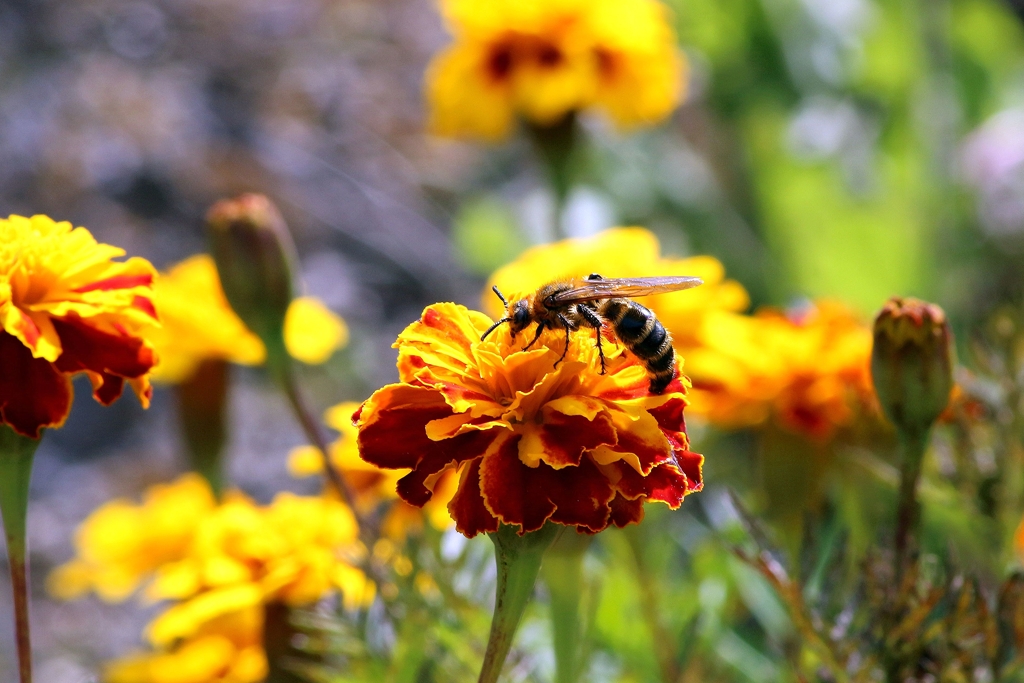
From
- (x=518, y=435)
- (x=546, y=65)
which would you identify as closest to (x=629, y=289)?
(x=518, y=435)

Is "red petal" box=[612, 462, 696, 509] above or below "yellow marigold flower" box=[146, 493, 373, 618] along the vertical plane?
above

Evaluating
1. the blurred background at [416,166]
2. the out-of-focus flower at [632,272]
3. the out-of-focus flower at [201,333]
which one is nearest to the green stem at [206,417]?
the out-of-focus flower at [201,333]

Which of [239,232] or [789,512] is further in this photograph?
[789,512]

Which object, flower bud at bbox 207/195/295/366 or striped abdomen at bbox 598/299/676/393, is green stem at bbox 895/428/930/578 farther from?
flower bud at bbox 207/195/295/366

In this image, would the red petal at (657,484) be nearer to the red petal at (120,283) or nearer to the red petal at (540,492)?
the red petal at (540,492)

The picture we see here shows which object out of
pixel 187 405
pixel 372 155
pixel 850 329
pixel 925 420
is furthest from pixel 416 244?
pixel 925 420

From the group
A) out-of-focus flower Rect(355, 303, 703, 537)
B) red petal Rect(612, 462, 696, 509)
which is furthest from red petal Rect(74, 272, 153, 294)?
red petal Rect(612, 462, 696, 509)

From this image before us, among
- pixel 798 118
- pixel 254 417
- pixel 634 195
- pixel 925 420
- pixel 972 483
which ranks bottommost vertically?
pixel 254 417

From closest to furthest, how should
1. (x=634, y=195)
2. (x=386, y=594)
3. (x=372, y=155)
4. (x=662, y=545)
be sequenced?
(x=386, y=594), (x=662, y=545), (x=634, y=195), (x=372, y=155)

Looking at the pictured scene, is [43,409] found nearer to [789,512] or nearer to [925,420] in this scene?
[925,420]
